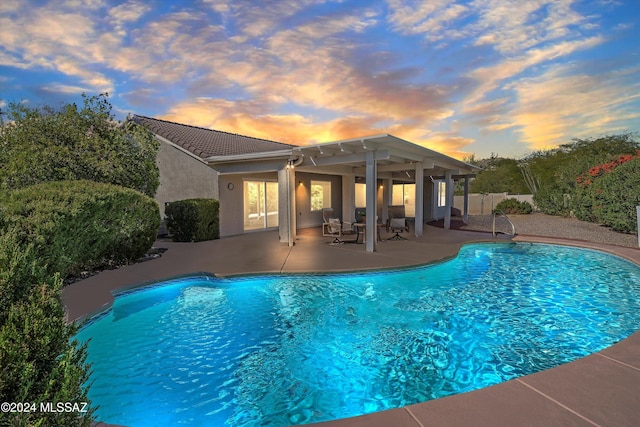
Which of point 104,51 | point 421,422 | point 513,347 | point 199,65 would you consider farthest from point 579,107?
point 104,51

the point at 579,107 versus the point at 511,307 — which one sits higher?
the point at 579,107

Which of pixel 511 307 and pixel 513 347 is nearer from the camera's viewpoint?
pixel 513 347

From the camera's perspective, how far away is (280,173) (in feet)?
38.5

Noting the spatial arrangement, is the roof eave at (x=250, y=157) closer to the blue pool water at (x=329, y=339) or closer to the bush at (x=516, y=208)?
the blue pool water at (x=329, y=339)

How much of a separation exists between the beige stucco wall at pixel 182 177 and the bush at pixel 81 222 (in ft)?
12.1

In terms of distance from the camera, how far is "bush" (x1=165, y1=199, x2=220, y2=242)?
11797 millimetres

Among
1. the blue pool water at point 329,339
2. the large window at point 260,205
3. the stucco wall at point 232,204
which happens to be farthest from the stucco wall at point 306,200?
the blue pool water at point 329,339

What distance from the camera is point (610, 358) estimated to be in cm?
320

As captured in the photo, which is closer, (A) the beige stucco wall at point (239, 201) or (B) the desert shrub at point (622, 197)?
(B) the desert shrub at point (622, 197)

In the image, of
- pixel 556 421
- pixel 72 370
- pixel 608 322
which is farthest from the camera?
pixel 608 322

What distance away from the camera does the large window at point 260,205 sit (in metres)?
14.3

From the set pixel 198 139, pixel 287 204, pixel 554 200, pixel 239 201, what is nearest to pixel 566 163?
pixel 554 200

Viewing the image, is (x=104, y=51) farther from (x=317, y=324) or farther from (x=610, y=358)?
(x=610, y=358)

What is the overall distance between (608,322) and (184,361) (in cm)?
655
